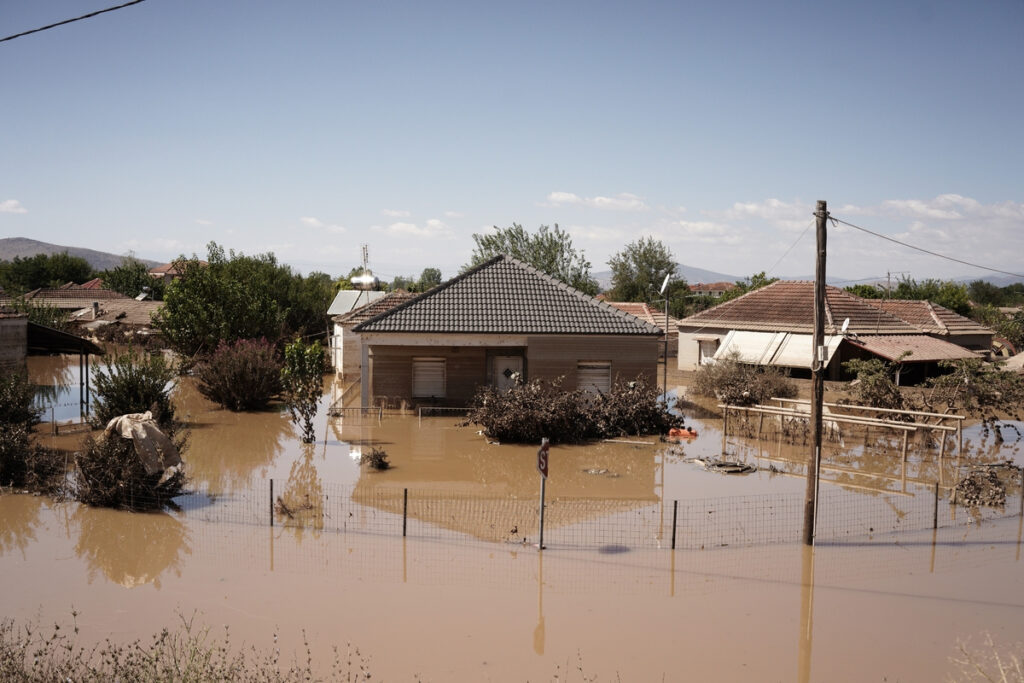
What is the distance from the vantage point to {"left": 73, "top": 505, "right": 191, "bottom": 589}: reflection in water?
1133 cm

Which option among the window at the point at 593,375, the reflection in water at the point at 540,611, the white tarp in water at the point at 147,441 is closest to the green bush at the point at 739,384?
the window at the point at 593,375

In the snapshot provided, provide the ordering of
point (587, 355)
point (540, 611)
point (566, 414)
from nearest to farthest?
point (540, 611) < point (566, 414) < point (587, 355)

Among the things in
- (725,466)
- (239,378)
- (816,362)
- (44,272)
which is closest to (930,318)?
(725,466)

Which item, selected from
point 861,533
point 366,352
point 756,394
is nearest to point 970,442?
point 756,394

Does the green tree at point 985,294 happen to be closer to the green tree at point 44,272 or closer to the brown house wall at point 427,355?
the brown house wall at point 427,355

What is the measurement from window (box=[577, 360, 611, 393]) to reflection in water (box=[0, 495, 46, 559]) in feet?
49.5

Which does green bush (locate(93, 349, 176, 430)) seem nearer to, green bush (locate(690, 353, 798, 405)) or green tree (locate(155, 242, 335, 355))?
green tree (locate(155, 242, 335, 355))

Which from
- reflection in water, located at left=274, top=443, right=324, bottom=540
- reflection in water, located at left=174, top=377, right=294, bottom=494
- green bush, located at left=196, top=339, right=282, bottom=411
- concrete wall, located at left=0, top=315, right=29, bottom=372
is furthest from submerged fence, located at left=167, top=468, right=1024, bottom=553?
concrete wall, located at left=0, top=315, right=29, bottom=372

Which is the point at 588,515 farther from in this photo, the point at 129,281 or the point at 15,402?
the point at 129,281

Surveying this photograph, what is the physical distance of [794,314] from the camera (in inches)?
1432

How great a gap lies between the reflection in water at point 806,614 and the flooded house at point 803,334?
20177mm

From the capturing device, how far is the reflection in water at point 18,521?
40.4 feet

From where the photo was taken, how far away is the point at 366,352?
24.2 metres

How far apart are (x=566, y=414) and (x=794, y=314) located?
763 inches
